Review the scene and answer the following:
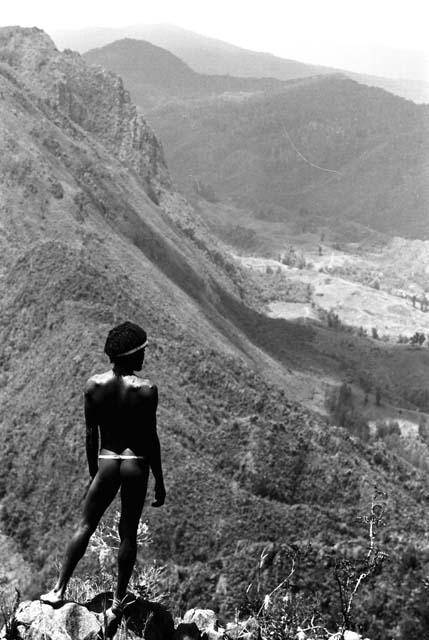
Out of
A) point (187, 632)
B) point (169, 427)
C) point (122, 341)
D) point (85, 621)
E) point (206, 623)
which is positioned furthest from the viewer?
point (169, 427)

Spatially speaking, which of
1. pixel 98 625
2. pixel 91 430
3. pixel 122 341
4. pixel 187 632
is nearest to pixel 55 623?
pixel 98 625

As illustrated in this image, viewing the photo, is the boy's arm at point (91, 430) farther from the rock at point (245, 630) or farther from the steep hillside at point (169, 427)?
the steep hillside at point (169, 427)

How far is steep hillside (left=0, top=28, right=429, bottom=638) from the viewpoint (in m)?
16.6

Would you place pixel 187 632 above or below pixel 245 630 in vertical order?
above

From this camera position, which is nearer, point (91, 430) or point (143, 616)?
point (91, 430)

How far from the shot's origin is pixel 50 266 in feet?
91.1

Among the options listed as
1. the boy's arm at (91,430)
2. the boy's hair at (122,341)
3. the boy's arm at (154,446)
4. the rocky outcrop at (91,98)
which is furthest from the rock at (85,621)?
the rocky outcrop at (91,98)

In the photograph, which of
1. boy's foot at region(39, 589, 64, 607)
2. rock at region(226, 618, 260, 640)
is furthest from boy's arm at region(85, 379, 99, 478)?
rock at region(226, 618, 260, 640)

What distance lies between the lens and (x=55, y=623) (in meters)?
7.23

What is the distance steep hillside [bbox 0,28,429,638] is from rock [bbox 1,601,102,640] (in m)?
5.45

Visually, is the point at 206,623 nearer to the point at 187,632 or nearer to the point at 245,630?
the point at 245,630

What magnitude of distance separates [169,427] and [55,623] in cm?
1349

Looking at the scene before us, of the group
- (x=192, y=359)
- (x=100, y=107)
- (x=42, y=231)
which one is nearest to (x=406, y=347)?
(x=100, y=107)

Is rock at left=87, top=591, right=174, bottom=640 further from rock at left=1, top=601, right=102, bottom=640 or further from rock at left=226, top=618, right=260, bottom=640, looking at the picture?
rock at left=226, top=618, right=260, bottom=640
